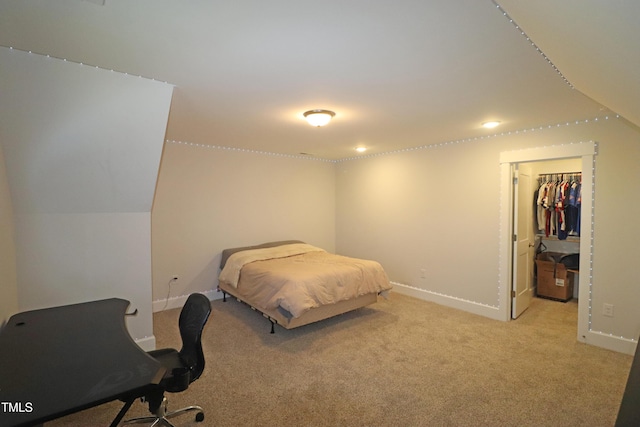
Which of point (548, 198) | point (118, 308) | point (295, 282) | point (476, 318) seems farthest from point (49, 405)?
point (548, 198)

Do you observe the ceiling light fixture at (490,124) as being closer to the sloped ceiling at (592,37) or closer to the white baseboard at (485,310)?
the sloped ceiling at (592,37)

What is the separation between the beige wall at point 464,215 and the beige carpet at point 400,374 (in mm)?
581

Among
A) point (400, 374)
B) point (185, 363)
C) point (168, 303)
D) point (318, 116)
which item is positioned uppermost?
point (318, 116)

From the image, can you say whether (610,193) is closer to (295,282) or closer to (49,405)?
(295,282)

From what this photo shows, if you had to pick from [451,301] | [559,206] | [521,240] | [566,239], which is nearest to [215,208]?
[451,301]

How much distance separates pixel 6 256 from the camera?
2.16 metres

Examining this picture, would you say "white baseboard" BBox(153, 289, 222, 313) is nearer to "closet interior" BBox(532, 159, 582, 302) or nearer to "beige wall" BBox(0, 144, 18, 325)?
"beige wall" BBox(0, 144, 18, 325)

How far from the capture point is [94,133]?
7.53ft

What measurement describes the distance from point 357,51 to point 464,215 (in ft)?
10.3

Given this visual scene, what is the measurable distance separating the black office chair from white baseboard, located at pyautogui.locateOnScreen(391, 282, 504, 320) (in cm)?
350

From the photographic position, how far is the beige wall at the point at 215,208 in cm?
427

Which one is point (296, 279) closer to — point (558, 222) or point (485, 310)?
point (485, 310)

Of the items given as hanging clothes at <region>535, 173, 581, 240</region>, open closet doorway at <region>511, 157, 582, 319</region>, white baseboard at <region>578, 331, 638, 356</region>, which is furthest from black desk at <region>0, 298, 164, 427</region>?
hanging clothes at <region>535, 173, 581, 240</region>

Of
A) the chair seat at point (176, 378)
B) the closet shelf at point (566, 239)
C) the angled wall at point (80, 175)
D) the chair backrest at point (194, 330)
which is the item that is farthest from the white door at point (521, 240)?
the angled wall at point (80, 175)
